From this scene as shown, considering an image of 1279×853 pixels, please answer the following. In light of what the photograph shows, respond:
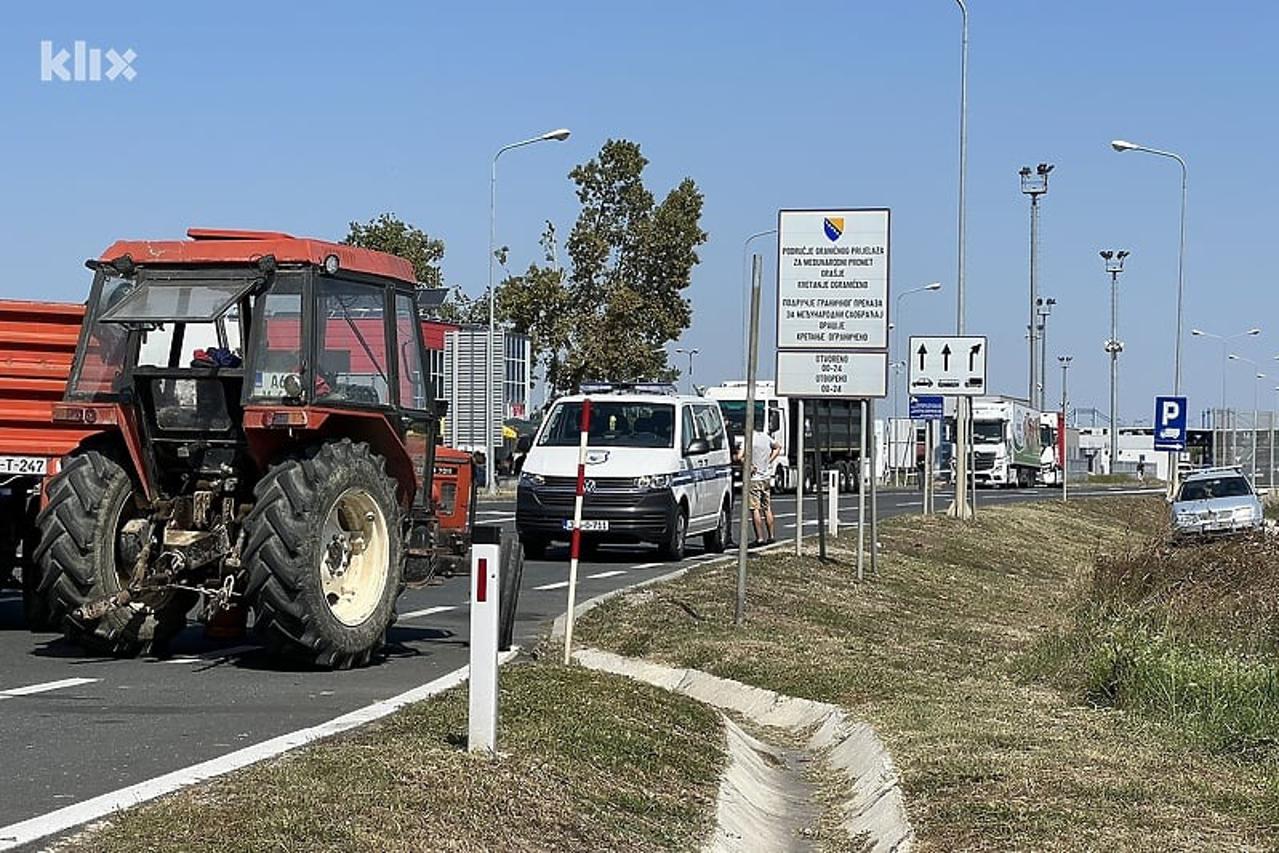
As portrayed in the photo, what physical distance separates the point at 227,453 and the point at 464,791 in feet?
18.2

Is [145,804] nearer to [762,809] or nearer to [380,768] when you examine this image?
[380,768]

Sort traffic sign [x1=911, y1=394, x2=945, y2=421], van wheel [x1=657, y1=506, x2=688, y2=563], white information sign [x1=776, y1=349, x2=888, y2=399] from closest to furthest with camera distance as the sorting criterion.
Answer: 1. white information sign [x1=776, y1=349, x2=888, y2=399]
2. van wheel [x1=657, y1=506, x2=688, y2=563]
3. traffic sign [x1=911, y1=394, x2=945, y2=421]

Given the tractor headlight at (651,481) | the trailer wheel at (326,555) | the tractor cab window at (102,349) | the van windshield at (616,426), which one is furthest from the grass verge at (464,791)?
the van windshield at (616,426)

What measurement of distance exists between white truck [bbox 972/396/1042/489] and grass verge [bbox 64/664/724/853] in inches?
2669

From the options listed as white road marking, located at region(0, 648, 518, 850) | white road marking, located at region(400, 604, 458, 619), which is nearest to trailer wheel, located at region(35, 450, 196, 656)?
white road marking, located at region(0, 648, 518, 850)

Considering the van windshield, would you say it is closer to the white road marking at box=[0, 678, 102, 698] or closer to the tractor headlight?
the tractor headlight

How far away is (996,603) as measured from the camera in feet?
80.9

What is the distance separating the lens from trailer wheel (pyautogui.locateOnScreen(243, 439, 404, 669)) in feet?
40.0

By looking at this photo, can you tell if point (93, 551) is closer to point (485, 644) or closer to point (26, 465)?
point (26, 465)

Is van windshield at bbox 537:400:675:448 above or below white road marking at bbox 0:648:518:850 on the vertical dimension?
above

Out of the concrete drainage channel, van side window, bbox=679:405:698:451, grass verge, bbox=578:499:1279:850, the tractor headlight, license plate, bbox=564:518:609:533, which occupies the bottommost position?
the concrete drainage channel

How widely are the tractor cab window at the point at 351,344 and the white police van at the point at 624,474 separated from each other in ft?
37.4

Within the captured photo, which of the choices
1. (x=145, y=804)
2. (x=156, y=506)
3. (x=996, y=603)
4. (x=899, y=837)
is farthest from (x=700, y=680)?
(x=996, y=603)

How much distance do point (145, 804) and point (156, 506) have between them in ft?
18.3
